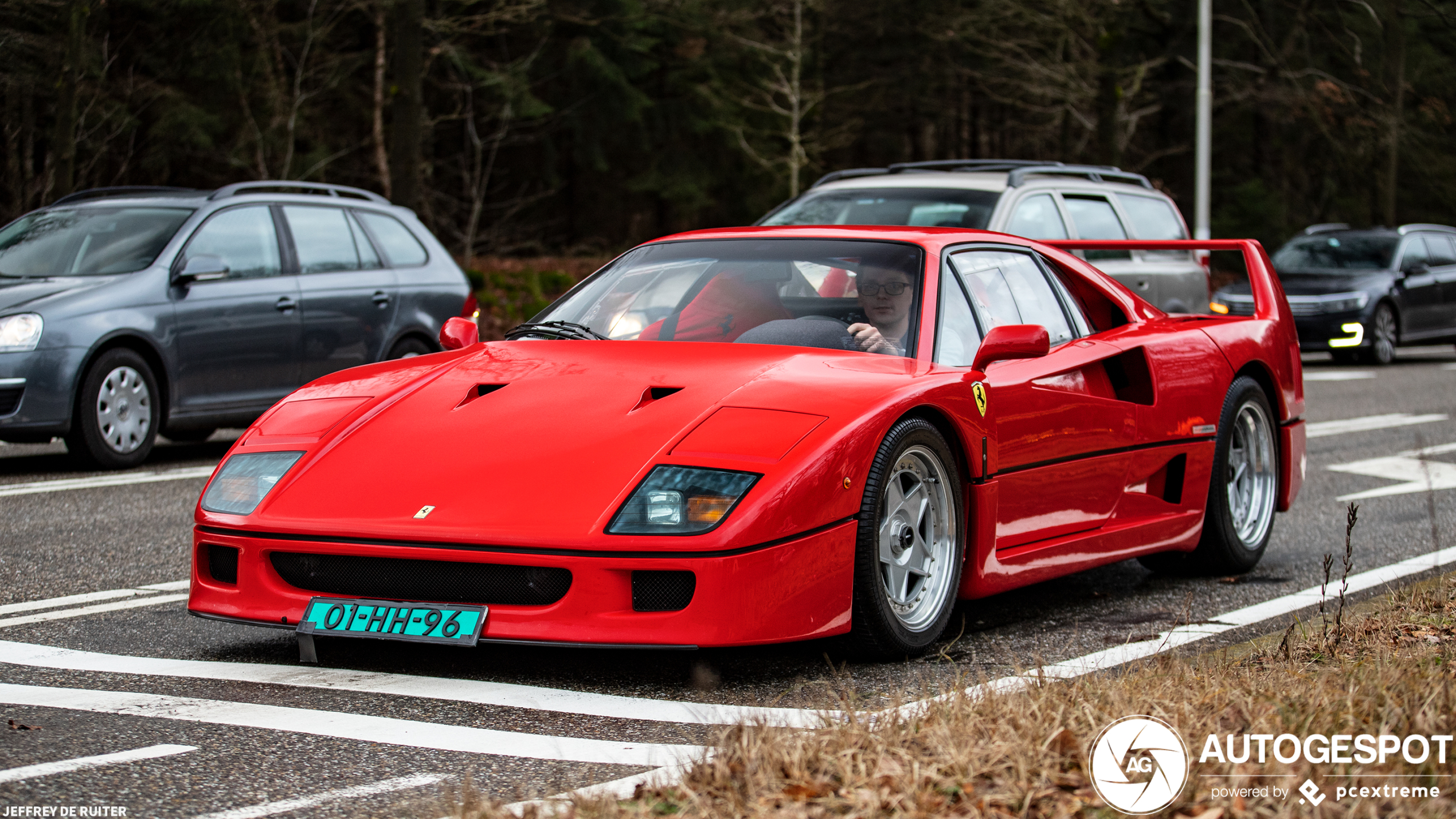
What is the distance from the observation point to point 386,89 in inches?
1318

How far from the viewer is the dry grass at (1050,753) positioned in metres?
2.80

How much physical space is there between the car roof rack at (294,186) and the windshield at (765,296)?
5.05 metres

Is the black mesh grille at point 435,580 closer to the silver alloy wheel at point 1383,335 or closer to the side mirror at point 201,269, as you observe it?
the side mirror at point 201,269

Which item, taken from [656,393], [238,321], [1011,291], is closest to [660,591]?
[656,393]

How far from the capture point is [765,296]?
5258 millimetres

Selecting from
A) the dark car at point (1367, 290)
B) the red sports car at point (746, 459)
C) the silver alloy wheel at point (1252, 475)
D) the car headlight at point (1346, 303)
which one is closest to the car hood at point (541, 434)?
the red sports car at point (746, 459)

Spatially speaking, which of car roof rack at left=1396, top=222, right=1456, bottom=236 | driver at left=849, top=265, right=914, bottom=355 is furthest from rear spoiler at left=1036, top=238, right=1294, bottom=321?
car roof rack at left=1396, top=222, right=1456, bottom=236

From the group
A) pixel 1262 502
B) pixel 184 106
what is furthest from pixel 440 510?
pixel 184 106

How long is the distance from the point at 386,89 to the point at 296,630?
31013 millimetres

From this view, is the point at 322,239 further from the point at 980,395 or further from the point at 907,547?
the point at 907,547

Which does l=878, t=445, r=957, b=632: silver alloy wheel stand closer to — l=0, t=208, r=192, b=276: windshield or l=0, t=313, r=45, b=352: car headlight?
l=0, t=313, r=45, b=352: car headlight

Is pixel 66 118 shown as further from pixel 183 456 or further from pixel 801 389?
pixel 801 389

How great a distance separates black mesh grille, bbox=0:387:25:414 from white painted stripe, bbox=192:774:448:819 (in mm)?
6099

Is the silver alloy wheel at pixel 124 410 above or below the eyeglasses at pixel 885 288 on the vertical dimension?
below
